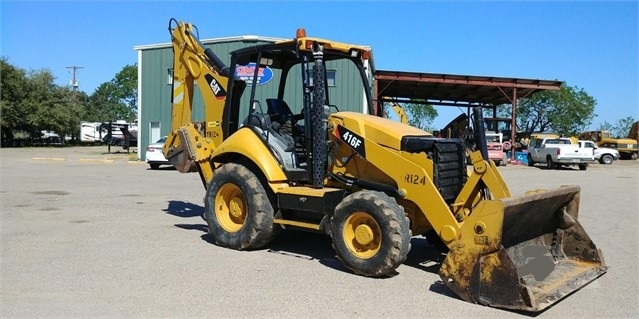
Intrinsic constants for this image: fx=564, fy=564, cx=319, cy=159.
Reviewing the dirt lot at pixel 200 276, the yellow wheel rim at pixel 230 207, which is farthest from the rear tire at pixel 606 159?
the yellow wheel rim at pixel 230 207

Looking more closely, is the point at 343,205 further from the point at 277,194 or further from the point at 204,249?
the point at 204,249

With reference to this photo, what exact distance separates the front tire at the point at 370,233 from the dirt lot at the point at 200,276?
202mm

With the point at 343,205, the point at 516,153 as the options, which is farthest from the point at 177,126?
the point at 516,153

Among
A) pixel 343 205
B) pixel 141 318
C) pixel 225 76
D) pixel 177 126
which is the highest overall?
pixel 225 76

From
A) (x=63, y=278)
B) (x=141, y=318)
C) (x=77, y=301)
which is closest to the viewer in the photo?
(x=141, y=318)

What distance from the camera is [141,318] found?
15.6 feet

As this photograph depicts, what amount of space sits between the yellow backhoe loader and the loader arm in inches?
1.2

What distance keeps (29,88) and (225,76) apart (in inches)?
1905

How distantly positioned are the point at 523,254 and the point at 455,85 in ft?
98.7

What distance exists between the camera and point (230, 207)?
7.87 metres

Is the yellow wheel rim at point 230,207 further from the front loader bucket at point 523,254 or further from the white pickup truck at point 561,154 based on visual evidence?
the white pickup truck at point 561,154

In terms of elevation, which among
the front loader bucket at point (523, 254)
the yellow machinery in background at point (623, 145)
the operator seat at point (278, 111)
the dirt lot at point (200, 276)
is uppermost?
the operator seat at point (278, 111)

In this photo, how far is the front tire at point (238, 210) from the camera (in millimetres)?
7246

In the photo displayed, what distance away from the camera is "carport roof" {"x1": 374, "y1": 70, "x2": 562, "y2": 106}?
111 ft
